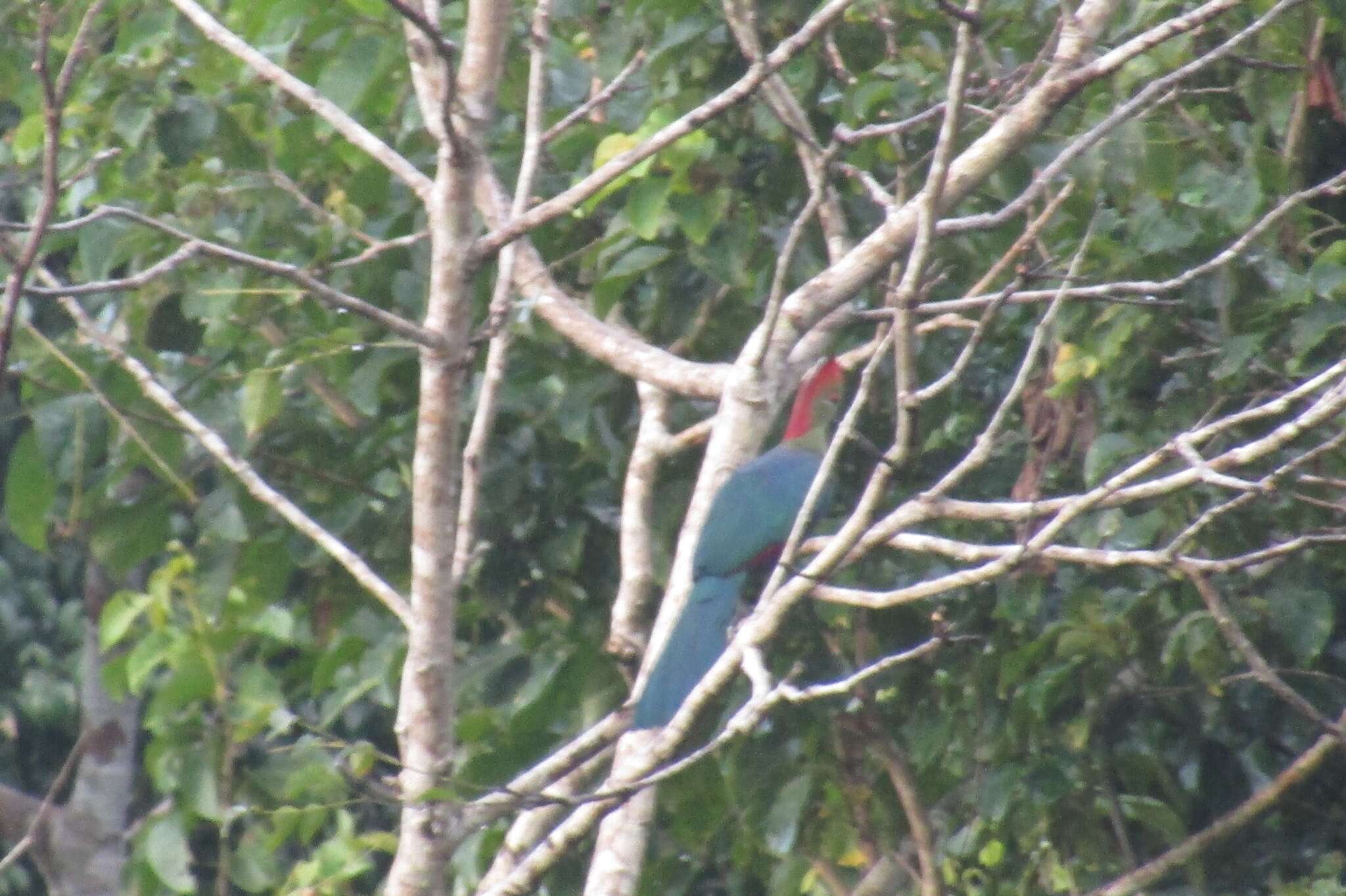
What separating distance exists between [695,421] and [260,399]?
1106 millimetres

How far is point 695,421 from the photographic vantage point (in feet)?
13.7

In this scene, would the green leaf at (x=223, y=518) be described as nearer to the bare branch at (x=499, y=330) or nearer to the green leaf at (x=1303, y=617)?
the bare branch at (x=499, y=330)

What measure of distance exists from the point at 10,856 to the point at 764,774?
1.80 metres

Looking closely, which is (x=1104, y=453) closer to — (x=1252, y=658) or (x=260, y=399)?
(x=1252, y=658)

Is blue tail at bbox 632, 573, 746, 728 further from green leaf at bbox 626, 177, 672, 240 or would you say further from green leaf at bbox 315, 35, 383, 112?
green leaf at bbox 315, 35, 383, 112

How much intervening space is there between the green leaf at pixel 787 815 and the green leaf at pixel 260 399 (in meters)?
1.47

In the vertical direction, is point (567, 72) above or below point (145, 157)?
below

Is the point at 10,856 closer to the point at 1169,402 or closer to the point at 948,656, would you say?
the point at 948,656

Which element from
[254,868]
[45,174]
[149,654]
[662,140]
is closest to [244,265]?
[45,174]

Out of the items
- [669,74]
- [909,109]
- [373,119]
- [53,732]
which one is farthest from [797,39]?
[53,732]

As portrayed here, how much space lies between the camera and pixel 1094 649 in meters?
3.72

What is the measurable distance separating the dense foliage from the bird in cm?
16

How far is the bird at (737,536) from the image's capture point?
3.31 metres

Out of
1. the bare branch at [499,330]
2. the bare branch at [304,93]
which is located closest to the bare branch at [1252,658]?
the bare branch at [499,330]
